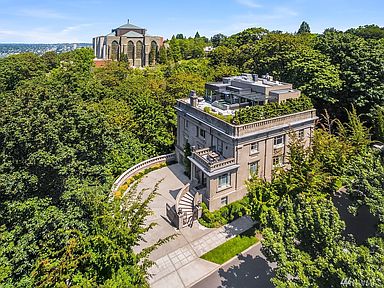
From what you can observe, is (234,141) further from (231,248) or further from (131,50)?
(131,50)

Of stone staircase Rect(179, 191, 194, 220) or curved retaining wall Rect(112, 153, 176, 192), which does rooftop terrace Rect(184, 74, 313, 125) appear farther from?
curved retaining wall Rect(112, 153, 176, 192)

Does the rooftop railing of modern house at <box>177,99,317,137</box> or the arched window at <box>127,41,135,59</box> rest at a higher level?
the arched window at <box>127,41,135,59</box>

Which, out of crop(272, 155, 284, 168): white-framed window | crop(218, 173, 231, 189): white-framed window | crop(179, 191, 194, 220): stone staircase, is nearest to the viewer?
crop(179, 191, 194, 220): stone staircase

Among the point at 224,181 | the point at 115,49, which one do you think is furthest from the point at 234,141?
the point at 115,49

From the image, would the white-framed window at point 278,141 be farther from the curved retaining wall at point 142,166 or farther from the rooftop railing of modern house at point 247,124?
the curved retaining wall at point 142,166

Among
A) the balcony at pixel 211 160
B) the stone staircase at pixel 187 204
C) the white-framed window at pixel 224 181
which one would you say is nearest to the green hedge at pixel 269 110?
the balcony at pixel 211 160

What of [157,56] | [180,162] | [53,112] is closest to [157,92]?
[180,162]

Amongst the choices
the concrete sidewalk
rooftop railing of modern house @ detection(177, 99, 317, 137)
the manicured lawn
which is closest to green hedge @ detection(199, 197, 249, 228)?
the concrete sidewalk
